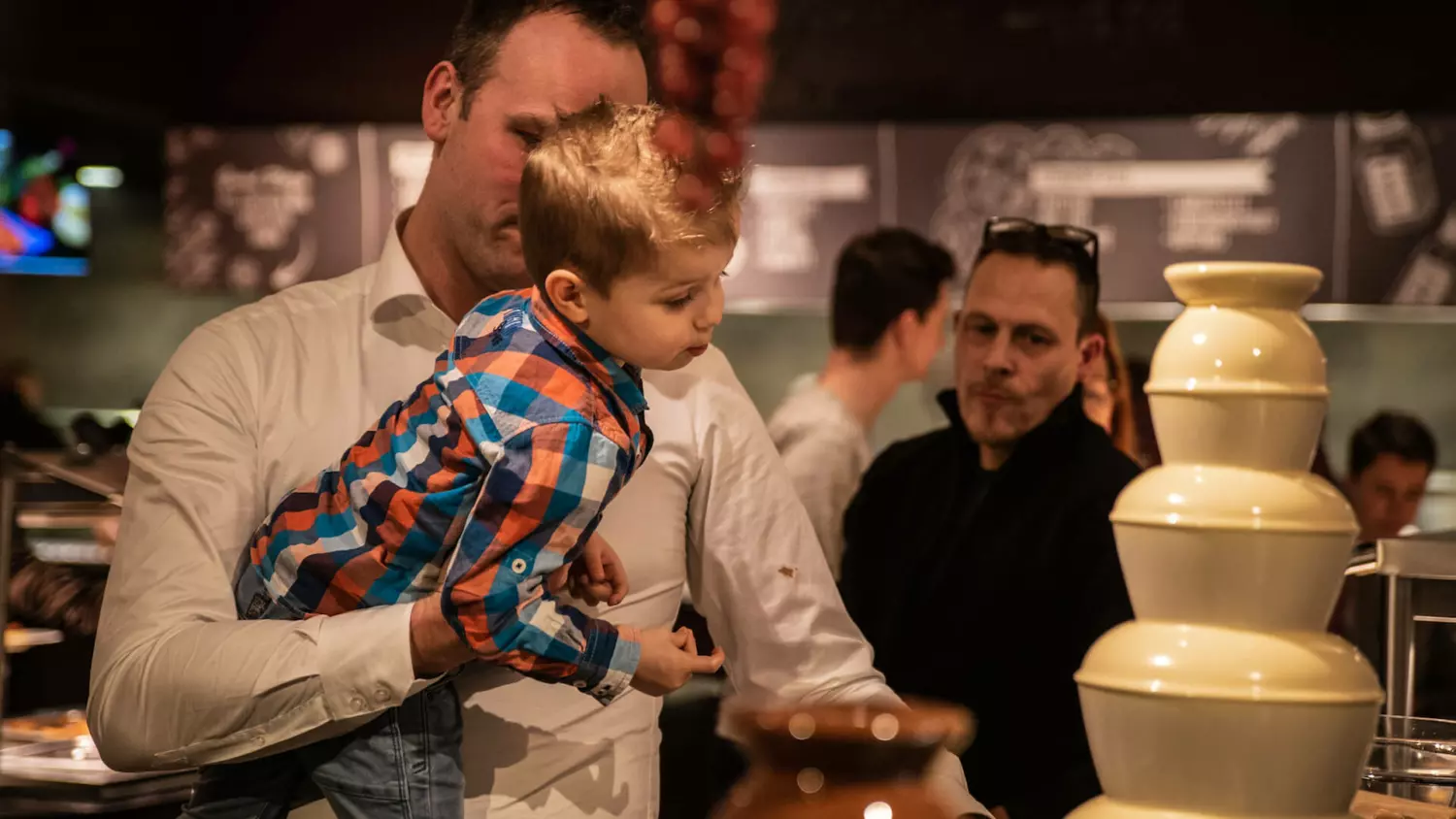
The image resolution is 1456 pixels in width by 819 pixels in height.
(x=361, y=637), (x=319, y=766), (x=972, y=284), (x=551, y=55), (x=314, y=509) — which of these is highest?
(x=551, y=55)

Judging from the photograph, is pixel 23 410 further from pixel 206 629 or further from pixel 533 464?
pixel 533 464

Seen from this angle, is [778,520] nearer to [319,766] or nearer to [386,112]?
[319,766]

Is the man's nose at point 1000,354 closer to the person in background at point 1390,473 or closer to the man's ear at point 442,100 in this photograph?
the man's ear at point 442,100

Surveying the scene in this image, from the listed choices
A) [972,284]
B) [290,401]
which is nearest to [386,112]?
[972,284]

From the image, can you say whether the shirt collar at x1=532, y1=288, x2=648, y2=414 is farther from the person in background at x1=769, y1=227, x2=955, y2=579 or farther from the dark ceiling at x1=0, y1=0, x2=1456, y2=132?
the dark ceiling at x1=0, y1=0, x2=1456, y2=132

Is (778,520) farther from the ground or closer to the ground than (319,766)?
farther from the ground

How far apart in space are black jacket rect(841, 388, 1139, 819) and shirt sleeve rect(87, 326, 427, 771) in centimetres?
111

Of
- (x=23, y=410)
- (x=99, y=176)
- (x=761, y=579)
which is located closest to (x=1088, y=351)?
(x=761, y=579)

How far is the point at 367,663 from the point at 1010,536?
129 centimetres

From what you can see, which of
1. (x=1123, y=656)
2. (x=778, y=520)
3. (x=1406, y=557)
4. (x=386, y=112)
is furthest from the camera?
(x=386, y=112)

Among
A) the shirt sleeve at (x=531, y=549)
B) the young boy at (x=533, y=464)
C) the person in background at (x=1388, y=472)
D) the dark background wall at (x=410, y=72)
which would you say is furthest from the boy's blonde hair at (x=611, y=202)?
the dark background wall at (x=410, y=72)

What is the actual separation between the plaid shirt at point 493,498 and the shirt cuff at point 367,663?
56 millimetres

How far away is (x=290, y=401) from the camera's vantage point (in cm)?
161

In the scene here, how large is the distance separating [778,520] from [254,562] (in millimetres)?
568
